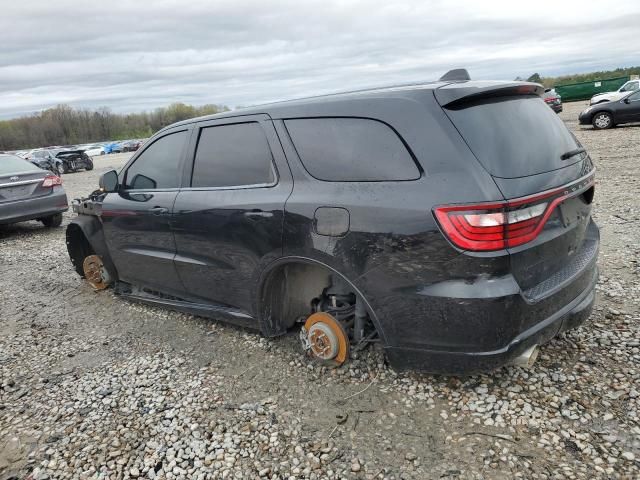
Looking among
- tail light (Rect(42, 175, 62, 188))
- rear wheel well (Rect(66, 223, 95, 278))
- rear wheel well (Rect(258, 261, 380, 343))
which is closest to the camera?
rear wheel well (Rect(258, 261, 380, 343))

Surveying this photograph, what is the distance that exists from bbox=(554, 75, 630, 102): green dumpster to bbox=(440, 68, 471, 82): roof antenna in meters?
44.1

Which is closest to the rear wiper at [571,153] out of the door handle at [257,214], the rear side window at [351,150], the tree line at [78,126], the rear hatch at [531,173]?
the rear hatch at [531,173]

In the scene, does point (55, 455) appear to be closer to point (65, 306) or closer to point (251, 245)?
point (251, 245)

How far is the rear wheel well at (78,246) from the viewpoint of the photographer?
16.9 ft

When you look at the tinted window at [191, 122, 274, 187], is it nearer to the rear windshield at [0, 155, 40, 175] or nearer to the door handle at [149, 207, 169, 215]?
the door handle at [149, 207, 169, 215]

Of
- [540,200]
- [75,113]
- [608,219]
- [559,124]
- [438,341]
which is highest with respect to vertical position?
[75,113]

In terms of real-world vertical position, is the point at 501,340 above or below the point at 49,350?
above

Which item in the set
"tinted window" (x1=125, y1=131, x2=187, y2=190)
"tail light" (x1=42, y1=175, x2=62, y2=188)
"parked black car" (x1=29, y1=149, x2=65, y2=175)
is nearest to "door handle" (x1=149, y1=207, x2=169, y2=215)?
"tinted window" (x1=125, y1=131, x2=187, y2=190)

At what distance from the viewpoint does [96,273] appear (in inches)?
199

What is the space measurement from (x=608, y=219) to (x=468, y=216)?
16.2ft

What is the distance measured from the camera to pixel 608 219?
20.2ft

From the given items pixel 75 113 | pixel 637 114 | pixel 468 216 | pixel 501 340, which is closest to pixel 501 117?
pixel 468 216

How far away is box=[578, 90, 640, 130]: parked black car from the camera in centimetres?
1662

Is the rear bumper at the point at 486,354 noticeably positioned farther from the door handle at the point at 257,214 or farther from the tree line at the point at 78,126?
the tree line at the point at 78,126
